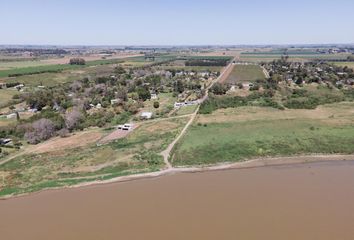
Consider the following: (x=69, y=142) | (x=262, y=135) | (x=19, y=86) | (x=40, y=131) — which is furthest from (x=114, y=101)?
(x=19, y=86)

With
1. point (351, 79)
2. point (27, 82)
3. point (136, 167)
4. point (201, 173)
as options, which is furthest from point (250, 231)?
point (27, 82)

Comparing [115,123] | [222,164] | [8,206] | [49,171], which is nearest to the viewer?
[8,206]

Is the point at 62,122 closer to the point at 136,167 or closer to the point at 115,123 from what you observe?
the point at 115,123

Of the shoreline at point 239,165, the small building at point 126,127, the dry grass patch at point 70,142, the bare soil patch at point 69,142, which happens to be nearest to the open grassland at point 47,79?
the small building at point 126,127

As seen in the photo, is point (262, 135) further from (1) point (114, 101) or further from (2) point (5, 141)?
(2) point (5, 141)

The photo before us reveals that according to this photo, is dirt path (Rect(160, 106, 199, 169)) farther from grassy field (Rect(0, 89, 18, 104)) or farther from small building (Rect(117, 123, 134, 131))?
grassy field (Rect(0, 89, 18, 104))

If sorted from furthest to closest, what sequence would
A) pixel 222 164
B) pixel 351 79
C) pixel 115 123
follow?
pixel 351 79 < pixel 115 123 < pixel 222 164

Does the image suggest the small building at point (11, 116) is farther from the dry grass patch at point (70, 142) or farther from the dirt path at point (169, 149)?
the dirt path at point (169, 149)
